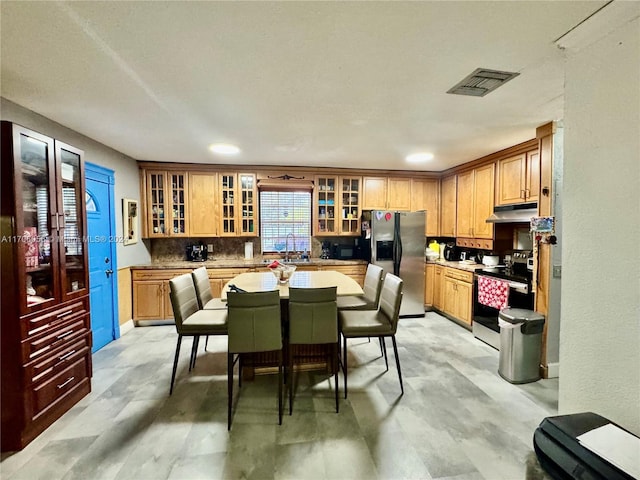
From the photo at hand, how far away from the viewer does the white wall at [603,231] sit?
1290 mm

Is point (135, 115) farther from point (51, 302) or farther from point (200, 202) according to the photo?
point (200, 202)

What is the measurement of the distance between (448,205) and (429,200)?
0.33 m

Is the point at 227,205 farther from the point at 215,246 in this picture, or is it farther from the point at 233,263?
the point at 233,263

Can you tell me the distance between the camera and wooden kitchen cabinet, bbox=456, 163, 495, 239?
12.5ft

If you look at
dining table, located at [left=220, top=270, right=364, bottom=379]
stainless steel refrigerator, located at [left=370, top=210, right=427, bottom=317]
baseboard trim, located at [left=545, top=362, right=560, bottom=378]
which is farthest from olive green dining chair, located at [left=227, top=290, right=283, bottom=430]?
stainless steel refrigerator, located at [left=370, top=210, right=427, bottom=317]

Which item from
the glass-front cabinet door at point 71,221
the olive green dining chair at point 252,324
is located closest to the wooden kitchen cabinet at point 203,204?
the glass-front cabinet door at point 71,221

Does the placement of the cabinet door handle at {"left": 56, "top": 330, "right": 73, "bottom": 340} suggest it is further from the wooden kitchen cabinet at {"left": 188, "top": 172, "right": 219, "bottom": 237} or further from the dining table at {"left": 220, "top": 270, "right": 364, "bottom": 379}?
the wooden kitchen cabinet at {"left": 188, "top": 172, "right": 219, "bottom": 237}

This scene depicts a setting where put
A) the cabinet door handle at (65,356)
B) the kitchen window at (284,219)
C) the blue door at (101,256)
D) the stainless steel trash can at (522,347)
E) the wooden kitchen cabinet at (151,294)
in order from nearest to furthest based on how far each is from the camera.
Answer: the cabinet door handle at (65,356) < the stainless steel trash can at (522,347) < the blue door at (101,256) < the wooden kitchen cabinet at (151,294) < the kitchen window at (284,219)

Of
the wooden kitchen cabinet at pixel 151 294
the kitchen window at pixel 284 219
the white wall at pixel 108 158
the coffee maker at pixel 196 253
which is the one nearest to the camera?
the white wall at pixel 108 158

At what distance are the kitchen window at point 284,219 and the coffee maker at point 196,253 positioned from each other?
3.11ft

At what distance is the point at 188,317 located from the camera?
253cm

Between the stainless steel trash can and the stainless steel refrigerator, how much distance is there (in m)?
1.80

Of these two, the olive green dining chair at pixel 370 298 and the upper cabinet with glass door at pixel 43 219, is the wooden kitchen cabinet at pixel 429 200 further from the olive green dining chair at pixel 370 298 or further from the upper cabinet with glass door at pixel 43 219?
the upper cabinet with glass door at pixel 43 219

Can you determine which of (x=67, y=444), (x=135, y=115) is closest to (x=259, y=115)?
(x=135, y=115)
